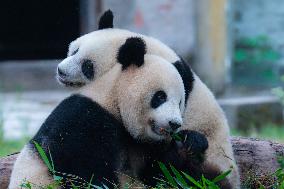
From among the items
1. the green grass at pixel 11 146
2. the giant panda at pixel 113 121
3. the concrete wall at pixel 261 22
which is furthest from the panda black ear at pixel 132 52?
the concrete wall at pixel 261 22

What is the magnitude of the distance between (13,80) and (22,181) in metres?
6.69

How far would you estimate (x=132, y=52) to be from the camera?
3.76m

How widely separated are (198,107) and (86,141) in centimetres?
66

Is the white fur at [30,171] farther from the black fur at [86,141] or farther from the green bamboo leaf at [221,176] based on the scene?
the green bamboo leaf at [221,176]

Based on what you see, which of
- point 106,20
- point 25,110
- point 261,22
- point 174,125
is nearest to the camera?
point 174,125

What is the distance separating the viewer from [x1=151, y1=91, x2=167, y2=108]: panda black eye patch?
3756mm

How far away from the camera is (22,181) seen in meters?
3.83

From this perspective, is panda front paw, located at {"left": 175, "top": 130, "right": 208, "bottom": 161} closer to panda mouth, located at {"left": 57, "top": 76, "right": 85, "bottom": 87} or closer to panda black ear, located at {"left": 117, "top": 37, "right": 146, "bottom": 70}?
panda black ear, located at {"left": 117, "top": 37, "right": 146, "bottom": 70}

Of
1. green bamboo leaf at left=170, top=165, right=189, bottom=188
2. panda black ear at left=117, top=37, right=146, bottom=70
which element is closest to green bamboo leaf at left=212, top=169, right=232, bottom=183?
green bamboo leaf at left=170, top=165, right=189, bottom=188

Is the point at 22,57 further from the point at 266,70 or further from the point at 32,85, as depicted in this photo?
the point at 266,70

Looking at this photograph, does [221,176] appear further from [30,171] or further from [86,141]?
[30,171]

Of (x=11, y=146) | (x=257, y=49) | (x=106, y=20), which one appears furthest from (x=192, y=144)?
(x=257, y=49)

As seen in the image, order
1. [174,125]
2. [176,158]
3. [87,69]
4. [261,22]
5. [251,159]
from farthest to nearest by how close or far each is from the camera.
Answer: [261,22], [251,159], [176,158], [87,69], [174,125]

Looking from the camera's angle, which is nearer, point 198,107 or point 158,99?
point 158,99
